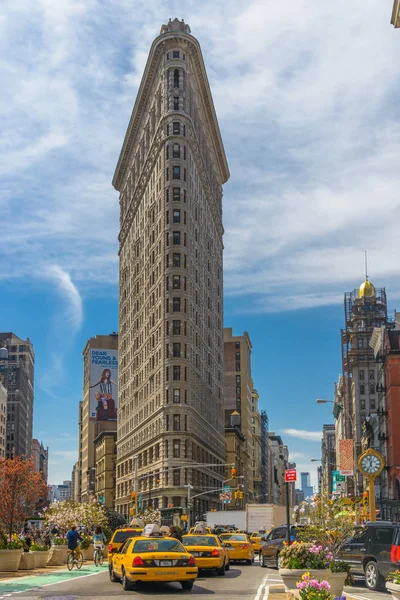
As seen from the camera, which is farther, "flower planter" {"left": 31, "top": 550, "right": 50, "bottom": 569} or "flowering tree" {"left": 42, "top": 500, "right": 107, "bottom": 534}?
"flowering tree" {"left": 42, "top": 500, "right": 107, "bottom": 534}

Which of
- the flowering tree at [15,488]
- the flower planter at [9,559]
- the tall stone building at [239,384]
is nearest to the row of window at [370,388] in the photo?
the tall stone building at [239,384]

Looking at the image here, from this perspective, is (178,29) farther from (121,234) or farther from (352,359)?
(352,359)

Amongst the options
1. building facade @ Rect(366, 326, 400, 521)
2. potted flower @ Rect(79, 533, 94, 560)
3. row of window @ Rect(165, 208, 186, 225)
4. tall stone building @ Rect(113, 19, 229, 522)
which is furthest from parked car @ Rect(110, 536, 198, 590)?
row of window @ Rect(165, 208, 186, 225)

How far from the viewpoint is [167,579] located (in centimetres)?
2172

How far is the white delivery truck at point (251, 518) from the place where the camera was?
6259 cm

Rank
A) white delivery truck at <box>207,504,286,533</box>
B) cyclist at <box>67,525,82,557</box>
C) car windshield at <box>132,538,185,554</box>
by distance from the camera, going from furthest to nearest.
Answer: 1. white delivery truck at <box>207,504,286,533</box>
2. cyclist at <box>67,525,82,557</box>
3. car windshield at <box>132,538,185,554</box>

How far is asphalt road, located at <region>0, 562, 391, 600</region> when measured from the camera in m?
20.8

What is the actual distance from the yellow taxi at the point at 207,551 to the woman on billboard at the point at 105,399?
160 metres

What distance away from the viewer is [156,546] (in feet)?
74.7

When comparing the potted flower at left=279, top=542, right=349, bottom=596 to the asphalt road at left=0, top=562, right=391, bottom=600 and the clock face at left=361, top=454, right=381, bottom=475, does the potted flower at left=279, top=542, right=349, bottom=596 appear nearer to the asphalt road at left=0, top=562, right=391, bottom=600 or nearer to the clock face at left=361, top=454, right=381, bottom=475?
the asphalt road at left=0, top=562, right=391, bottom=600

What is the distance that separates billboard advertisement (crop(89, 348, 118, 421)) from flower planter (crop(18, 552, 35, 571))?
509 feet

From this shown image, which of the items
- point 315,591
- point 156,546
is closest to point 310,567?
point 156,546

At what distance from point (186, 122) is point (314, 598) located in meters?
97.8

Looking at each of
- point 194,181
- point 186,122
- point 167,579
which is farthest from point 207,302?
point 167,579
